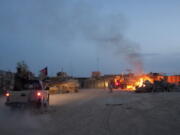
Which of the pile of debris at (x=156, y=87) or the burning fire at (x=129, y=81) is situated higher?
the burning fire at (x=129, y=81)

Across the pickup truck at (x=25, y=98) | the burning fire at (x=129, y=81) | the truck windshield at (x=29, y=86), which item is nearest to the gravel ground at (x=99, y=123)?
the pickup truck at (x=25, y=98)

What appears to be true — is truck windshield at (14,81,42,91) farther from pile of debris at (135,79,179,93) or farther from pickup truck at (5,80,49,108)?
pile of debris at (135,79,179,93)

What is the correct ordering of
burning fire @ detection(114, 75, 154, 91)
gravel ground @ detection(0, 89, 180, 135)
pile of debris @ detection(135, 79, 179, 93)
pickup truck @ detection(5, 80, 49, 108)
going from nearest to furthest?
gravel ground @ detection(0, 89, 180, 135) → pickup truck @ detection(5, 80, 49, 108) → pile of debris @ detection(135, 79, 179, 93) → burning fire @ detection(114, 75, 154, 91)

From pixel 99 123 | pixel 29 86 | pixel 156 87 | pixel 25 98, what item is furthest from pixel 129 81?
pixel 99 123

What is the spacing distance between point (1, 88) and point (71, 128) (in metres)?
22.4

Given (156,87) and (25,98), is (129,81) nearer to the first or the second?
(156,87)

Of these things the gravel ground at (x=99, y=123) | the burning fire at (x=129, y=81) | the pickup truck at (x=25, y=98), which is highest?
the burning fire at (x=129, y=81)

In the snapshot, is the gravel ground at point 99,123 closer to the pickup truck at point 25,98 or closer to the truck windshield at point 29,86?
the pickup truck at point 25,98

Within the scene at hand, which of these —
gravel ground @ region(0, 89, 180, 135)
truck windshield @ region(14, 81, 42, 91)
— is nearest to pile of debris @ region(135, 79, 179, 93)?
gravel ground @ region(0, 89, 180, 135)

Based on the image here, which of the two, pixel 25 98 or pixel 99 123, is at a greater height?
pixel 25 98

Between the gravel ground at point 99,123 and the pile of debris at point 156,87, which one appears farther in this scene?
the pile of debris at point 156,87

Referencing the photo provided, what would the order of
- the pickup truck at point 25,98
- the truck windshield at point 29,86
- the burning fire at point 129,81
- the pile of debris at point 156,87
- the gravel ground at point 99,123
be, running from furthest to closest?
the burning fire at point 129,81, the pile of debris at point 156,87, the truck windshield at point 29,86, the pickup truck at point 25,98, the gravel ground at point 99,123

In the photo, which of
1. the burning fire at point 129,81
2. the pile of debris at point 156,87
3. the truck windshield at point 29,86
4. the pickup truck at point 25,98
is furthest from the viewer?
the burning fire at point 129,81

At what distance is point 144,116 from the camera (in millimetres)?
10023
